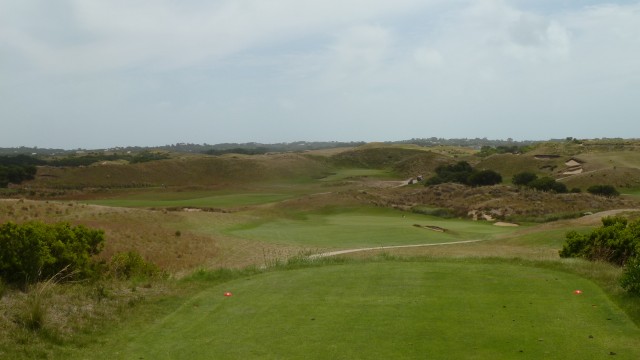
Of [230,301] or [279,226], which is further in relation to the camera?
[279,226]

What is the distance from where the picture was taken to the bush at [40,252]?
13.5 metres

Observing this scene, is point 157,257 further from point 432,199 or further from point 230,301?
point 432,199

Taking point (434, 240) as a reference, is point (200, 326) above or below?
above

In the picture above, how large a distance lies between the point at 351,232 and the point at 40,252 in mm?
22640

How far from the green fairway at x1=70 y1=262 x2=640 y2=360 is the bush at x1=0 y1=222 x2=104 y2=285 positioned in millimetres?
4092

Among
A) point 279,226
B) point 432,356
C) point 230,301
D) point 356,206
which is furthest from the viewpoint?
point 356,206

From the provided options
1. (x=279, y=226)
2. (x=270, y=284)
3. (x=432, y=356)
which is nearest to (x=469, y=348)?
(x=432, y=356)

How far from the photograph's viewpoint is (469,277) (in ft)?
45.3

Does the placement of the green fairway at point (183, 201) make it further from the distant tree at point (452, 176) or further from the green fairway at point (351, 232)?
the distant tree at point (452, 176)

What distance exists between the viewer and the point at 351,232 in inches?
1373

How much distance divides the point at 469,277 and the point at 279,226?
90.4 ft

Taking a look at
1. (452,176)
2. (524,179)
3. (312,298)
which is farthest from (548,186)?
(312,298)

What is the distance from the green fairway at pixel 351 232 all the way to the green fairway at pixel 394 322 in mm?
16591

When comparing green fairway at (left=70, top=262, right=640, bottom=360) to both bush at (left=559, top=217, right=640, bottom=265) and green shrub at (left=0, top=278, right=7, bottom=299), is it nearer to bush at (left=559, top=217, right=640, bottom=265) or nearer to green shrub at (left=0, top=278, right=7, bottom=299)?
green shrub at (left=0, top=278, right=7, bottom=299)
